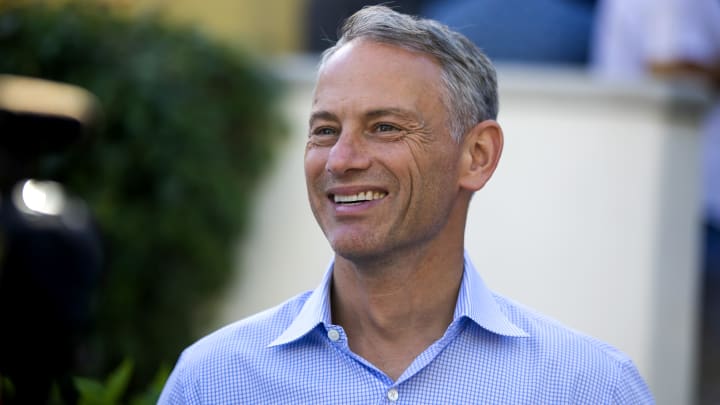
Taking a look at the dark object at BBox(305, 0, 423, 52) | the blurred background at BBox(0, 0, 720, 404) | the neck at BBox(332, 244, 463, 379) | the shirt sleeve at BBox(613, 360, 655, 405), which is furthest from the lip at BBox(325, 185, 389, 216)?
the dark object at BBox(305, 0, 423, 52)

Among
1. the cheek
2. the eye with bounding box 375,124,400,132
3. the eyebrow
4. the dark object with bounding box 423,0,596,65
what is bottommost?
the cheek

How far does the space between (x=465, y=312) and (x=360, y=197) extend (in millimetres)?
335

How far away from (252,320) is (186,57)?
135 inches

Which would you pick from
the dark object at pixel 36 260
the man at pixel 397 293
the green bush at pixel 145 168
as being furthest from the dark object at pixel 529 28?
the man at pixel 397 293

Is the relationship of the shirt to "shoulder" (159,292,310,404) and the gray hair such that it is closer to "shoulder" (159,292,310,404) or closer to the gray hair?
"shoulder" (159,292,310,404)

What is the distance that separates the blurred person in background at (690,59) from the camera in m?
5.29

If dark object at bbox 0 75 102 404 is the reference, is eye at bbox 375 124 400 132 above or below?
above

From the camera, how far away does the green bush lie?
5621 mm

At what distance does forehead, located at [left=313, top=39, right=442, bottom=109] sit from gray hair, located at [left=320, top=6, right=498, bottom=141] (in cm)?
2

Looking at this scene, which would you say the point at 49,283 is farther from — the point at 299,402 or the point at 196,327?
the point at 299,402

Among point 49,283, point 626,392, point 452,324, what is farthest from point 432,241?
point 49,283

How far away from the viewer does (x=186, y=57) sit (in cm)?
586

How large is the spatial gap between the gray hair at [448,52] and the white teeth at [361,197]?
23 centimetres

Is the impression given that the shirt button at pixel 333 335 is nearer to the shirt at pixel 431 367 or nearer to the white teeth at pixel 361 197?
the shirt at pixel 431 367
